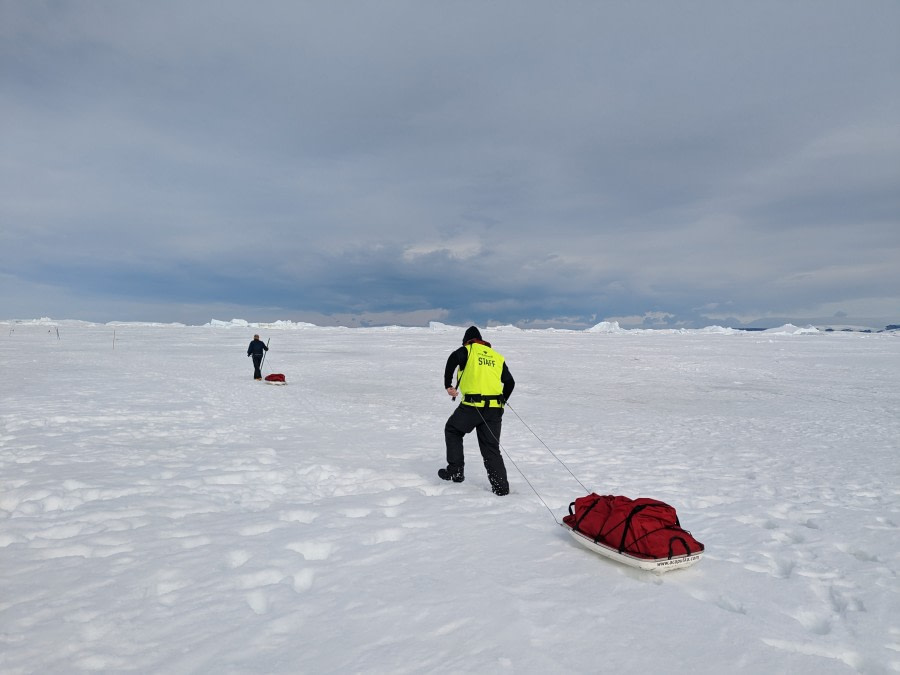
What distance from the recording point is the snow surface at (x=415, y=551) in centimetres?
348

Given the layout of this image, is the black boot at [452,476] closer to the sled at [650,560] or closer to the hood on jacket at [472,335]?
the hood on jacket at [472,335]

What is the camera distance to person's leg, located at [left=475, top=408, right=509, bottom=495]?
6.93 metres

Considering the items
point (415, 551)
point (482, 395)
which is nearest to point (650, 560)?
point (415, 551)

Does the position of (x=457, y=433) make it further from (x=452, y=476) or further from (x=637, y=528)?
(x=637, y=528)

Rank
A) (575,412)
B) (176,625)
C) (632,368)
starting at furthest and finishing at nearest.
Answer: (632,368), (575,412), (176,625)

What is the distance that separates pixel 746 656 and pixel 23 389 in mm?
19590

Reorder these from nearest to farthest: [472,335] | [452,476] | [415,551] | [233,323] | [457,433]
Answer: [415,551] → [472,335] → [457,433] → [452,476] → [233,323]

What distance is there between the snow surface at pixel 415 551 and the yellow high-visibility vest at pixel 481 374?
57.5 inches

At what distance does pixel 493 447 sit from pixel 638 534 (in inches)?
105

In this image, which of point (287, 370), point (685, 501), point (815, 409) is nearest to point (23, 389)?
point (287, 370)

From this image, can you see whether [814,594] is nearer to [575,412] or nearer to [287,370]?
[575,412]

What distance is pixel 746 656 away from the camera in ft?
11.4

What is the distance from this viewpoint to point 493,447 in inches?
275

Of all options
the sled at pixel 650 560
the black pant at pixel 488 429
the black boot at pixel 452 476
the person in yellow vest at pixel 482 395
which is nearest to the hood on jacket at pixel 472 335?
the person in yellow vest at pixel 482 395
